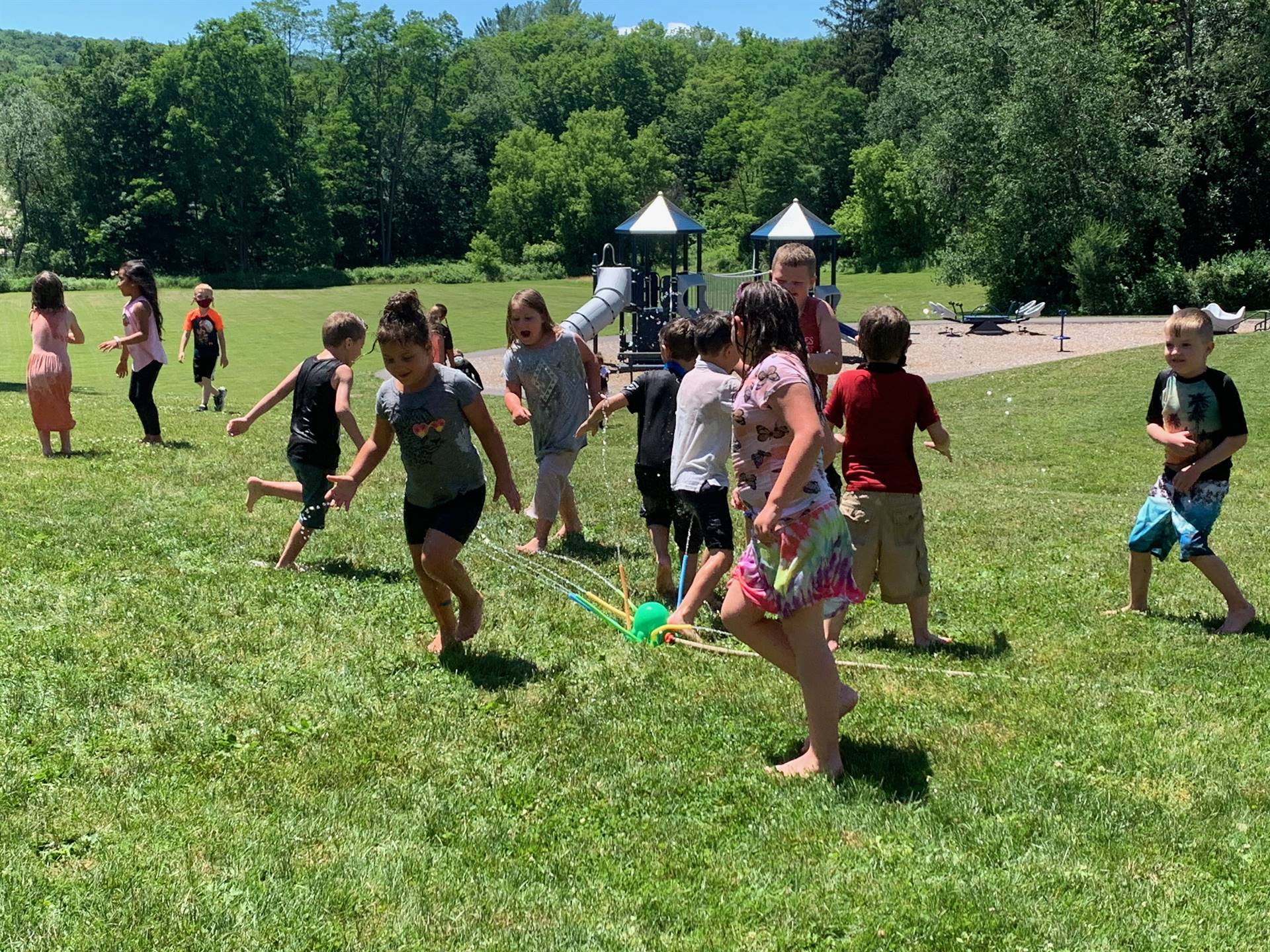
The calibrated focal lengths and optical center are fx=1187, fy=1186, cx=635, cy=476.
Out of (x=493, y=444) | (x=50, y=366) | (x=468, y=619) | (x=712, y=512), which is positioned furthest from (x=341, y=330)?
(x=50, y=366)

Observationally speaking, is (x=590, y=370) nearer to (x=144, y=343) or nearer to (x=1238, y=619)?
(x=1238, y=619)

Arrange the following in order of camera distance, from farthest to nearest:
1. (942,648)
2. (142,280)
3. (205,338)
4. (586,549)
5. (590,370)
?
1. (205,338)
2. (142,280)
3. (586,549)
4. (590,370)
5. (942,648)

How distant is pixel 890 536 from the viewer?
610 cm

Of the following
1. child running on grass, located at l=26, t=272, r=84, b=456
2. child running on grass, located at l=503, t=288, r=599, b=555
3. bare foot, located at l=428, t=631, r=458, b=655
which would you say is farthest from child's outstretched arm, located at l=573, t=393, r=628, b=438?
child running on grass, located at l=26, t=272, r=84, b=456

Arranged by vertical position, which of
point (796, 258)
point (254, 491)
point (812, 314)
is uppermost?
point (796, 258)

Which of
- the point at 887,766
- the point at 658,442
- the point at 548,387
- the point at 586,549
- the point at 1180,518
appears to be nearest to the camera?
the point at 887,766

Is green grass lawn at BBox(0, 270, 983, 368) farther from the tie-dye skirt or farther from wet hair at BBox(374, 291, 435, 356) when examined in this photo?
the tie-dye skirt

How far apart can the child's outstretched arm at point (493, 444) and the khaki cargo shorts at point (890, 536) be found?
5.66 feet

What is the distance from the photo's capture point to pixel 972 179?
4569 centimetres

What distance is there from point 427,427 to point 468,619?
1034mm

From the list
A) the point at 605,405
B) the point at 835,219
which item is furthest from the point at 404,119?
the point at 605,405

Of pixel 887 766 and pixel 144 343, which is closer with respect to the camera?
pixel 887 766

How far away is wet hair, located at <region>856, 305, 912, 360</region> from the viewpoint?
19.5 ft

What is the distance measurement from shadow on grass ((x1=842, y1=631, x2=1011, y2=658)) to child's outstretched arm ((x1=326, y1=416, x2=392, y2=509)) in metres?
2.69
